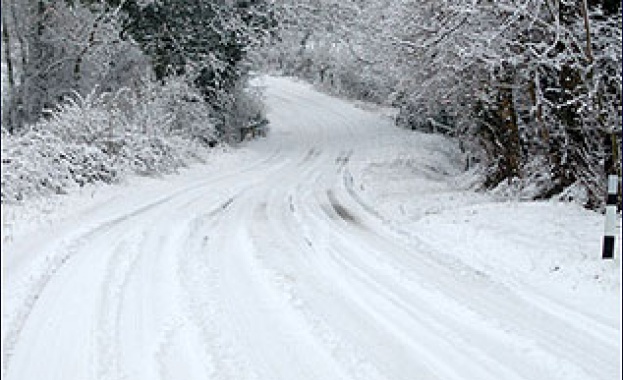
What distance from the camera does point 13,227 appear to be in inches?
456

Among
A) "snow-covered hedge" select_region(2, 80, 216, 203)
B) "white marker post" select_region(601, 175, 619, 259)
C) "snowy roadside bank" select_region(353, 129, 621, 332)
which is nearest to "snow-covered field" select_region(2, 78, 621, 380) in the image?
"snowy roadside bank" select_region(353, 129, 621, 332)

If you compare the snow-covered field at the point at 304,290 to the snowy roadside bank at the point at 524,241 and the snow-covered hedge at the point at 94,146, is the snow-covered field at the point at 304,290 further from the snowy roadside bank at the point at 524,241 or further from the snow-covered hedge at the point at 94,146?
the snow-covered hedge at the point at 94,146

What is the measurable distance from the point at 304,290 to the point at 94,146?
1115 cm

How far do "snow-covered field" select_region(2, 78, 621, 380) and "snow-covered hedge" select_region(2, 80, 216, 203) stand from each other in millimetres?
939

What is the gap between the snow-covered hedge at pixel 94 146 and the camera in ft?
48.9

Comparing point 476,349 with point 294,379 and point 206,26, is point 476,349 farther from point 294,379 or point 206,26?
point 206,26

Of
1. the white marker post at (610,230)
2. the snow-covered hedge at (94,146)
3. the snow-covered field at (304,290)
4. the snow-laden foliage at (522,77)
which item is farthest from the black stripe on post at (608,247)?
the snow-covered hedge at (94,146)

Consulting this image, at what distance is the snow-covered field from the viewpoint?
5.91 meters

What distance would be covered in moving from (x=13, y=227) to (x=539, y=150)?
33.9 feet

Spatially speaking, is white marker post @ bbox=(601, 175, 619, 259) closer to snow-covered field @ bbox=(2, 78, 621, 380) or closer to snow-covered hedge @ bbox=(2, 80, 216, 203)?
snow-covered field @ bbox=(2, 78, 621, 380)

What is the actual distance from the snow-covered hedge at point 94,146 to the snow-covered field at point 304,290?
0.94 metres

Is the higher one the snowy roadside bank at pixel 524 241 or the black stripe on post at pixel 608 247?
the black stripe on post at pixel 608 247

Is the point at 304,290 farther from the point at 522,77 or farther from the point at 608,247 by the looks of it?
the point at 522,77

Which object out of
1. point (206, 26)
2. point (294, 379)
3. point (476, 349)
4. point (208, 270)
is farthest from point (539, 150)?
point (206, 26)
